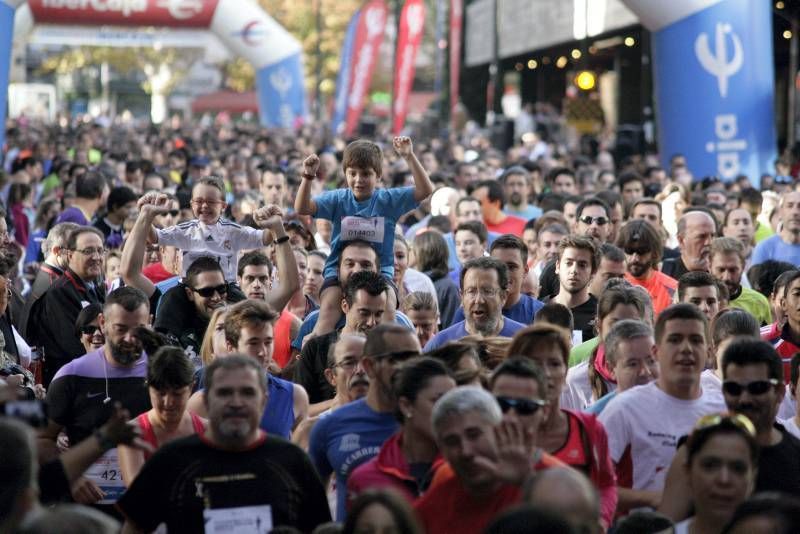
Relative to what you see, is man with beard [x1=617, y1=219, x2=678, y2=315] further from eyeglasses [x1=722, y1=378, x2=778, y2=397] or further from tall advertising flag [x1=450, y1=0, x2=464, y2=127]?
tall advertising flag [x1=450, y1=0, x2=464, y2=127]

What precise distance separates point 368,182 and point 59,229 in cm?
245

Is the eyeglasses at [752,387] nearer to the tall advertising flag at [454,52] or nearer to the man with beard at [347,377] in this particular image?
the man with beard at [347,377]

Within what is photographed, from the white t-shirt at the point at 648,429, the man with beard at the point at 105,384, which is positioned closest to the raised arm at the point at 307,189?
the man with beard at the point at 105,384

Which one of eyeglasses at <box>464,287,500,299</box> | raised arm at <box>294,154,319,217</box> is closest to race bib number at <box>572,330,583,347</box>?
eyeglasses at <box>464,287,500,299</box>

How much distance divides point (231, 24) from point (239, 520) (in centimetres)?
3396

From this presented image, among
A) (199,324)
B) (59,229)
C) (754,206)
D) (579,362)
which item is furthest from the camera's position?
→ (754,206)

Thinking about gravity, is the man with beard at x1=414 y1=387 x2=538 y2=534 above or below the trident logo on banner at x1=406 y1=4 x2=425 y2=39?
below

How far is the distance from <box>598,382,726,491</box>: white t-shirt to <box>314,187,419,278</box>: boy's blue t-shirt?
3412 millimetres

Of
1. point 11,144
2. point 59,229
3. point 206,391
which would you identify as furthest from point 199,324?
point 11,144

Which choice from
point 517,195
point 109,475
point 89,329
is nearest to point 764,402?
point 109,475

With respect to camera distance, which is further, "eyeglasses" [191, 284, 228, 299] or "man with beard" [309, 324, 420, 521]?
"eyeglasses" [191, 284, 228, 299]

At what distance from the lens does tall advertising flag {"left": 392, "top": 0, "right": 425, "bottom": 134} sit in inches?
→ 1320

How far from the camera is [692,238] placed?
37.6 ft

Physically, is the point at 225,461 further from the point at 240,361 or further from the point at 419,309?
the point at 419,309
